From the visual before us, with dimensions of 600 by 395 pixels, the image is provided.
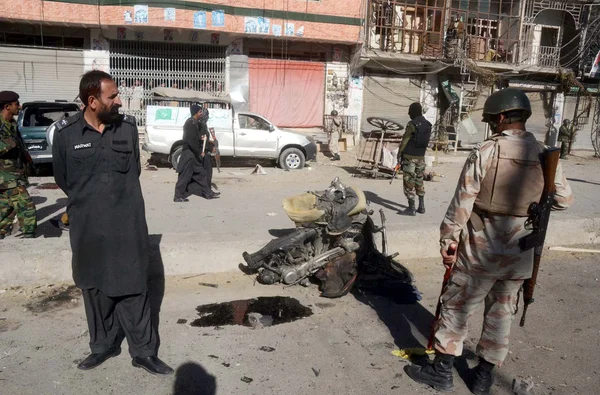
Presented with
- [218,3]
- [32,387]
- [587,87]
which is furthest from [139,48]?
[587,87]

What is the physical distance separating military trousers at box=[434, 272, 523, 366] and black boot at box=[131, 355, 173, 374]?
5.55ft

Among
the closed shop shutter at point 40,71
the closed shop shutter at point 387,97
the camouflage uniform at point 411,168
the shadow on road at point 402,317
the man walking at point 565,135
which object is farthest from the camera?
the man walking at point 565,135

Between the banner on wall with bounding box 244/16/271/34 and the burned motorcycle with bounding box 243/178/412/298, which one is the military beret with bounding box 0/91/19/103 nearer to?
the burned motorcycle with bounding box 243/178/412/298

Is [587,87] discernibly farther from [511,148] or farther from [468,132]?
[511,148]

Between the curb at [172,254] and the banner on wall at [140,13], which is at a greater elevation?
the banner on wall at [140,13]

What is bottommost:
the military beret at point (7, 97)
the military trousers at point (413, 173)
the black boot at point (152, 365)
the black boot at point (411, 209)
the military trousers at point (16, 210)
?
the black boot at point (152, 365)

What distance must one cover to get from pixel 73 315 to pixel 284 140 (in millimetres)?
10337

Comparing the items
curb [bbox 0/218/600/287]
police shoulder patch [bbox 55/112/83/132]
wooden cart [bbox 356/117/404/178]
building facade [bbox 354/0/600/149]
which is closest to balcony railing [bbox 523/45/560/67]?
building facade [bbox 354/0/600/149]

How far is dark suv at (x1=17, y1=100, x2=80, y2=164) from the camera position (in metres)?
11.0

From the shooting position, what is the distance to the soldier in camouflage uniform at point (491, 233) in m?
2.92

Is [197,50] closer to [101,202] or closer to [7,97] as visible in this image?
[7,97]

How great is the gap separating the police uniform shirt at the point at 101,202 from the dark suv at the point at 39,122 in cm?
859

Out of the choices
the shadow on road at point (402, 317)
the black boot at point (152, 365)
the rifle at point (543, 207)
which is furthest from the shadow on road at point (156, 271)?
the rifle at point (543, 207)

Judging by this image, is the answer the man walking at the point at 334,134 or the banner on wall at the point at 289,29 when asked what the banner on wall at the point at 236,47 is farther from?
the man walking at the point at 334,134
